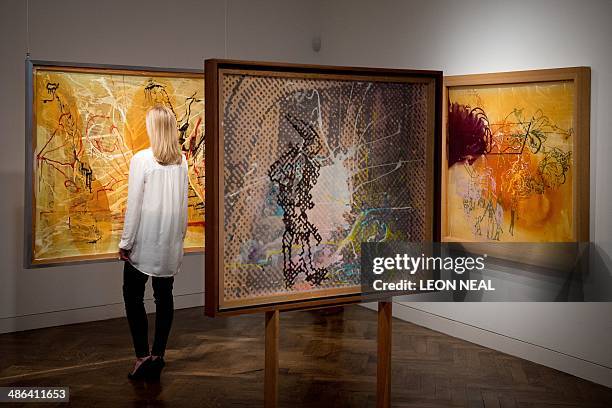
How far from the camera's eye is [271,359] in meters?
3.85

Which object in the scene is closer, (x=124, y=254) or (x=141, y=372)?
(x=124, y=254)

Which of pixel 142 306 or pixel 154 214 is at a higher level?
pixel 154 214

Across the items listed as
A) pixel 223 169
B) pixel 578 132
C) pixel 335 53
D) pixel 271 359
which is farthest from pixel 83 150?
pixel 578 132

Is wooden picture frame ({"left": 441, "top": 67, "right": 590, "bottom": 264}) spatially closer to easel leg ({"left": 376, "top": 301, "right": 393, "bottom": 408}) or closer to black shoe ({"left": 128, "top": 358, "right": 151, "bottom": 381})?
easel leg ({"left": 376, "top": 301, "right": 393, "bottom": 408})

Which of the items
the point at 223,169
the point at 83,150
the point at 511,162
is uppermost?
the point at 83,150

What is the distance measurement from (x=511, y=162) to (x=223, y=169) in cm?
273

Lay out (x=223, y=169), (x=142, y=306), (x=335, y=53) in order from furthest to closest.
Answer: (x=335, y=53) < (x=142, y=306) < (x=223, y=169)

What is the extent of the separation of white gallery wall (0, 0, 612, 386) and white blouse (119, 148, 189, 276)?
71.4 inches

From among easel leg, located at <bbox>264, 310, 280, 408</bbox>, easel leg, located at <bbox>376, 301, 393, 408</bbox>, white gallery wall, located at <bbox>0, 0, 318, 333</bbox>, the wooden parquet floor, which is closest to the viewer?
easel leg, located at <bbox>264, 310, 280, 408</bbox>

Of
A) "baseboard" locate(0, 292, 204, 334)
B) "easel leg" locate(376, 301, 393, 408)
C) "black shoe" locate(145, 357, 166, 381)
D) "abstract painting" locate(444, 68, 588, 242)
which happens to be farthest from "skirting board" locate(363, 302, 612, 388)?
"black shoe" locate(145, 357, 166, 381)

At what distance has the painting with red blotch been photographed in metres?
5.27

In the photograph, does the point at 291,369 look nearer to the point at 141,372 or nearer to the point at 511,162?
the point at 141,372

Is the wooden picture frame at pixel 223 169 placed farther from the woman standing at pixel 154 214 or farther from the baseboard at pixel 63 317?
the baseboard at pixel 63 317

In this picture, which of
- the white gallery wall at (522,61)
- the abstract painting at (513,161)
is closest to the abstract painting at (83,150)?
the white gallery wall at (522,61)
